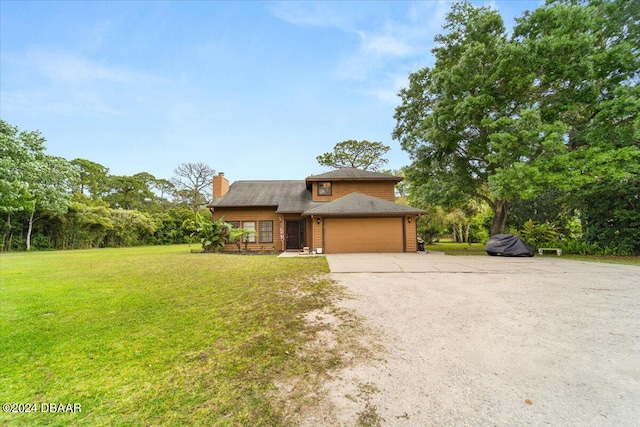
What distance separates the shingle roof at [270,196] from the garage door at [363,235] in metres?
2.87

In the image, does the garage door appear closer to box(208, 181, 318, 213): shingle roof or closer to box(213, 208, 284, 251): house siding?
box(208, 181, 318, 213): shingle roof

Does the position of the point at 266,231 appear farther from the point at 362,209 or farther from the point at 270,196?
the point at 362,209

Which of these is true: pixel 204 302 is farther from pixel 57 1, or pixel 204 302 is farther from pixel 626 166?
pixel 626 166

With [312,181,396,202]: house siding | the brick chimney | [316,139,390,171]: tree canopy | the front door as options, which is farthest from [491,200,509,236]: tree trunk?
the brick chimney

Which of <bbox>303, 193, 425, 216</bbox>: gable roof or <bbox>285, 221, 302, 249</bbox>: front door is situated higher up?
<bbox>303, 193, 425, 216</bbox>: gable roof

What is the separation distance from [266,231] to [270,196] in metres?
2.46

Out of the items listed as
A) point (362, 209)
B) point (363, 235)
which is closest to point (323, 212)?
point (362, 209)

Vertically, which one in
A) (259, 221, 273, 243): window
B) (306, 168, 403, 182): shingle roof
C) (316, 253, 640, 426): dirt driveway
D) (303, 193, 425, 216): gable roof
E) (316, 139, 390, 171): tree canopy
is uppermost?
(316, 139, 390, 171): tree canopy

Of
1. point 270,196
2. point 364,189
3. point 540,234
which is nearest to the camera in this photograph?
point 540,234

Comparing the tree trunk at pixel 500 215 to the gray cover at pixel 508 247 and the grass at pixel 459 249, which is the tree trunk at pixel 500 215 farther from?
the gray cover at pixel 508 247

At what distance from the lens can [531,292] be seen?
16.8ft

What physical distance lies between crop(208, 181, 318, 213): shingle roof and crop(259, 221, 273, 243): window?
1236mm

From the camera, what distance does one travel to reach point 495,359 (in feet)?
8.67

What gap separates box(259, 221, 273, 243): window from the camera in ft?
51.7
